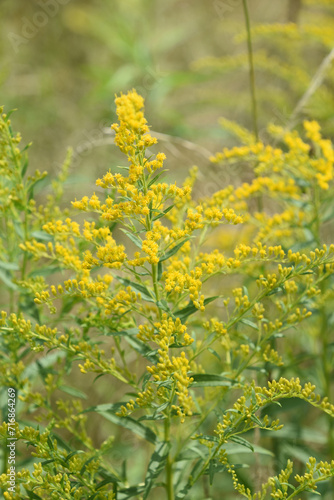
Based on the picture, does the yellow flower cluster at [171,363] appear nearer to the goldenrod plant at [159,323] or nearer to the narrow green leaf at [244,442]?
the goldenrod plant at [159,323]

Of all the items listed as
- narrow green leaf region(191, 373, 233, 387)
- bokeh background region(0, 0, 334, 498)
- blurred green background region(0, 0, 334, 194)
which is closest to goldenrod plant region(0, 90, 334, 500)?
narrow green leaf region(191, 373, 233, 387)

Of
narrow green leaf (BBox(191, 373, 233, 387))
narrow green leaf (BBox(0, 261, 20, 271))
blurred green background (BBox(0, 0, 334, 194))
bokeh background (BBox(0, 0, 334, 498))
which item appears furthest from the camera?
blurred green background (BBox(0, 0, 334, 194))

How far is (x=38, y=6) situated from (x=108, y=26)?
1.38 meters

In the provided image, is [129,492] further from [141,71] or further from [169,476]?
[141,71]

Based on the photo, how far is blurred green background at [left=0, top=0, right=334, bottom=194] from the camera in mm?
3592

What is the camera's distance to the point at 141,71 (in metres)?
3.77

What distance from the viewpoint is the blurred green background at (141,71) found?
11.8ft

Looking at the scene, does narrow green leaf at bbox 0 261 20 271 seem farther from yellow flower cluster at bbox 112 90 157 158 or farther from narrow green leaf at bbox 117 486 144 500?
narrow green leaf at bbox 117 486 144 500

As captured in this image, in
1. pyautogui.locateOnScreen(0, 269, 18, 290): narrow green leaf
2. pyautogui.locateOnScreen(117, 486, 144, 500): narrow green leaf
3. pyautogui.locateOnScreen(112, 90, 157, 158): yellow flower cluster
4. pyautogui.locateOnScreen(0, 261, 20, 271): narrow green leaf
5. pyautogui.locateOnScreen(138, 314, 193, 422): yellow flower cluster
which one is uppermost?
pyautogui.locateOnScreen(112, 90, 157, 158): yellow flower cluster

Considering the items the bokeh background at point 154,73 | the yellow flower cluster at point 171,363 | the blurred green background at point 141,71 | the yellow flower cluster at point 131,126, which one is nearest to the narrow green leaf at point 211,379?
the yellow flower cluster at point 171,363

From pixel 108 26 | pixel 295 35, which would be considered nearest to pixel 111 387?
pixel 295 35

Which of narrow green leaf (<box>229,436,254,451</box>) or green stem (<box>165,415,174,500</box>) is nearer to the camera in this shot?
narrow green leaf (<box>229,436,254,451</box>)

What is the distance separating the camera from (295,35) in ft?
9.23

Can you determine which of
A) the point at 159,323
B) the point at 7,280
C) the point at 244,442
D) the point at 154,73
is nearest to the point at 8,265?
the point at 7,280
